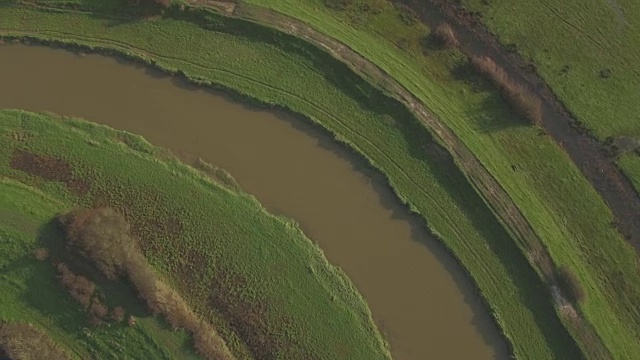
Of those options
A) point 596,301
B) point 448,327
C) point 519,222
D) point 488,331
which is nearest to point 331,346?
point 448,327

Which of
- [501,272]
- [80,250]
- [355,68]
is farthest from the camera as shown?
[355,68]

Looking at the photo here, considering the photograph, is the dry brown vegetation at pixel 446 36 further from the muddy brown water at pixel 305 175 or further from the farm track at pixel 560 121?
the muddy brown water at pixel 305 175

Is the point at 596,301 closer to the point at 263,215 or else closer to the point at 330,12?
the point at 263,215

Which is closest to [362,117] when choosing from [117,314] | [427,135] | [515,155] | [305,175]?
[427,135]

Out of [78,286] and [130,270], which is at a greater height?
[130,270]

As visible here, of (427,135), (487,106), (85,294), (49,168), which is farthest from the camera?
(487,106)

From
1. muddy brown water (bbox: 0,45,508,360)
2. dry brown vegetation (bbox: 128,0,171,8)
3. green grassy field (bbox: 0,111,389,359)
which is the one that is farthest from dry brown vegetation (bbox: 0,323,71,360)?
dry brown vegetation (bbox: 128,0,171,8)

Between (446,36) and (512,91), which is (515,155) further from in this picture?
(446,36)

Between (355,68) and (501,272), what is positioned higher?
(355,68)
